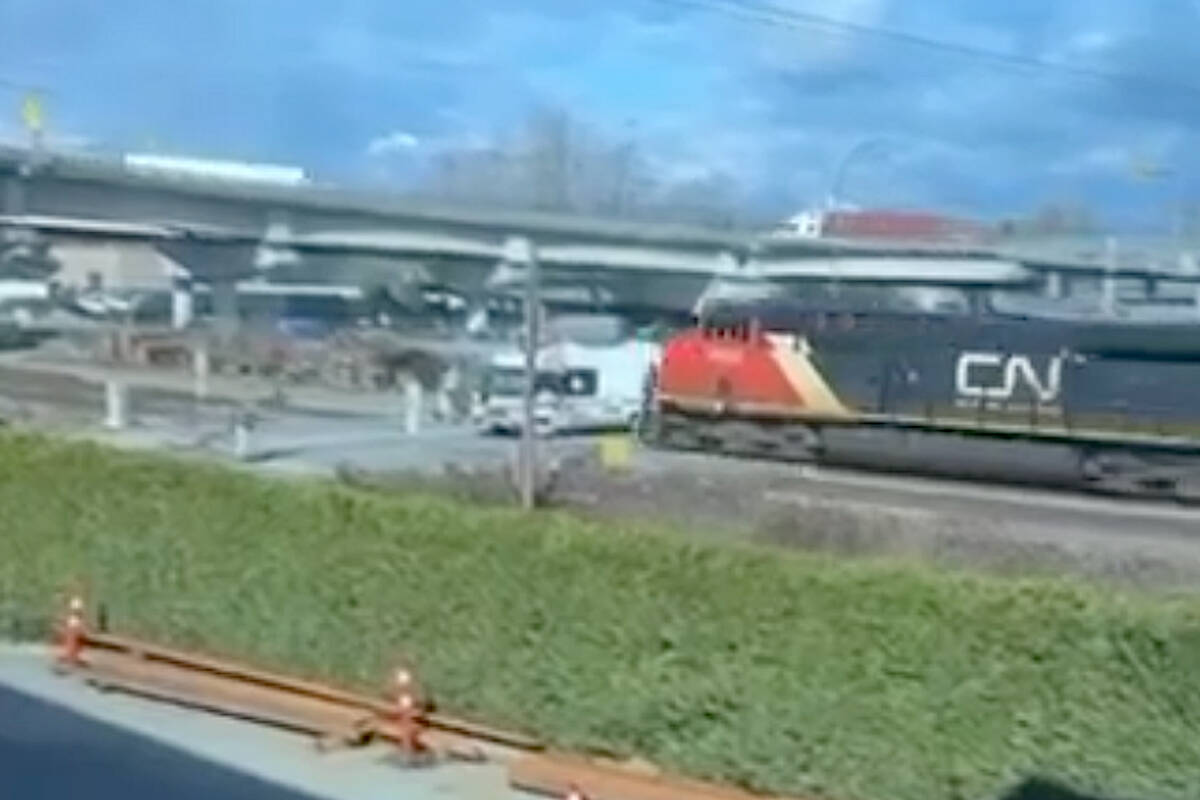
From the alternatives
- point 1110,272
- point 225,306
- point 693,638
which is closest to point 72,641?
point 693,638

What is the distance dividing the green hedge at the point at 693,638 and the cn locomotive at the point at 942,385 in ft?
67.1

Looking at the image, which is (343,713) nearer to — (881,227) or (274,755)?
(274,755)

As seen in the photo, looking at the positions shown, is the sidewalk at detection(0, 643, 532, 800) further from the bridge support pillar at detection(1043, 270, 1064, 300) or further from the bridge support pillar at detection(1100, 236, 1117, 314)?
the bridge support pillar at detection(1043, 270, 1064, 300)

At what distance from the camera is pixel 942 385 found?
1379 inches

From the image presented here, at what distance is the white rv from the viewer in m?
40.5

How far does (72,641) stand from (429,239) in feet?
121

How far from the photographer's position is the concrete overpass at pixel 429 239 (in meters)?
50.2

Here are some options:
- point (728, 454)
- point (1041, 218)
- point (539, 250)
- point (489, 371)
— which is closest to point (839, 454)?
point (728, 454)

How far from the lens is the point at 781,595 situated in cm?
1143

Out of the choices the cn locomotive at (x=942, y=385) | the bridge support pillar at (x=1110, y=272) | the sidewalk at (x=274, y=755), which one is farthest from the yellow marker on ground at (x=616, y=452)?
the bridge support pillar at (x=1110, y=272)

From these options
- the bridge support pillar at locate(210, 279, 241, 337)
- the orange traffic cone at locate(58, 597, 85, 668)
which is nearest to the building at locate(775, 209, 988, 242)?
the bridge support pillar at locate(210, 279, 241, 337)

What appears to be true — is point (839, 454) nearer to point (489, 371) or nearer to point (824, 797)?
point (489, 371)

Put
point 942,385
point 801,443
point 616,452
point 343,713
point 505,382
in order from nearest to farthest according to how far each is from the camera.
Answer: point 343,713
point 616,452
point 942,385
point 801,443
point 505,382

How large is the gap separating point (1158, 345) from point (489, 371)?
575 inches
